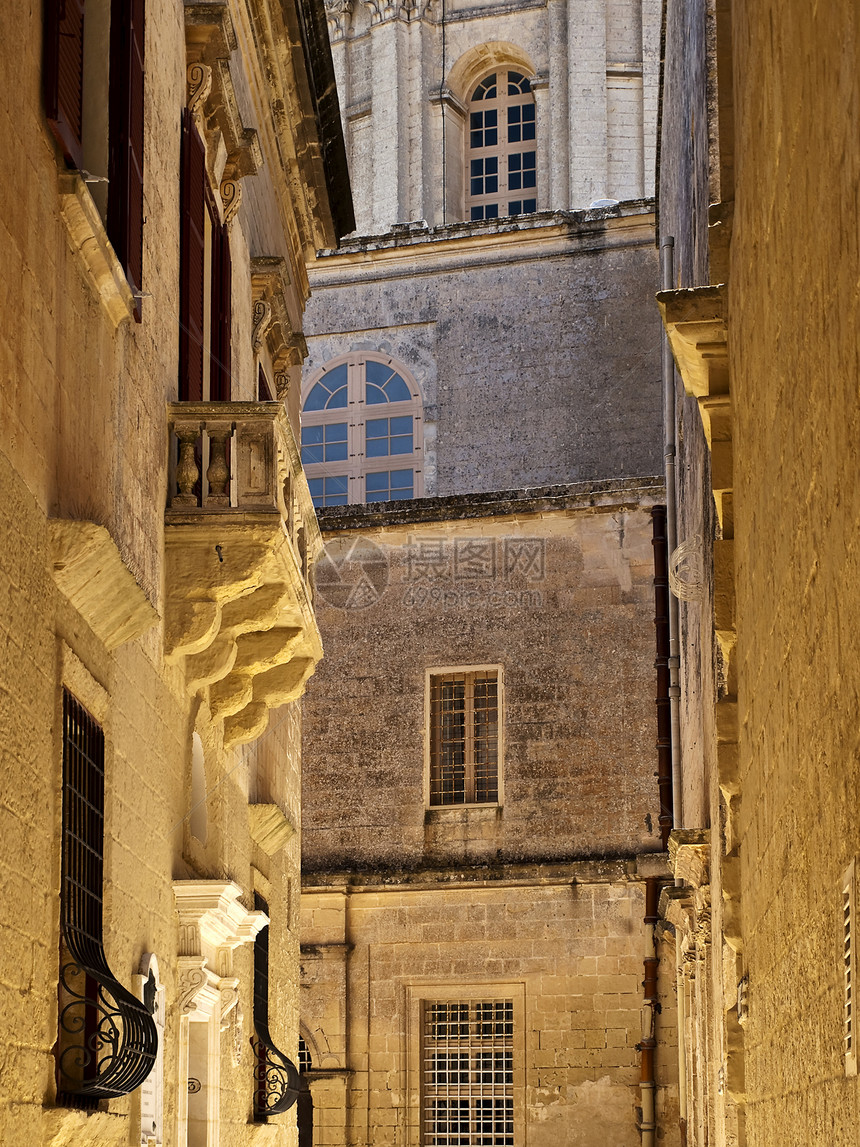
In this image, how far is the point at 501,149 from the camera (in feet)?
102

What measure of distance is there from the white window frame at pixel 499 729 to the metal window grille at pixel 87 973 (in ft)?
46.6

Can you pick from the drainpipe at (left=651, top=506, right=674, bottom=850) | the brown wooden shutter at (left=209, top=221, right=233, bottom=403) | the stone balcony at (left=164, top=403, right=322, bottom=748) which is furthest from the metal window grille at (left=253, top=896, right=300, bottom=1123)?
the drainpipe at (left=651, top=506, right=674, bottom=850)

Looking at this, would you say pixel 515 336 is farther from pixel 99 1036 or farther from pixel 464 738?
pixel 99 1036

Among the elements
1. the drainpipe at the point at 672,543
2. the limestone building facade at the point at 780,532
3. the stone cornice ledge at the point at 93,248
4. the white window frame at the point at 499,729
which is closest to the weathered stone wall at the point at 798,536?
the limestone building facade at the point at 780,532

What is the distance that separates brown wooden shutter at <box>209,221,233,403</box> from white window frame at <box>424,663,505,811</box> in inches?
411

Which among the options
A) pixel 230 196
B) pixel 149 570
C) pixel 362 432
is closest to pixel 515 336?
pixel 362 432

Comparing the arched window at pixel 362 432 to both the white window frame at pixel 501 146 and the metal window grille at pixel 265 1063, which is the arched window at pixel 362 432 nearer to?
the white window frame at pixel 501 146

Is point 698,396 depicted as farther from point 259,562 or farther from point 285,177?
point 285,177

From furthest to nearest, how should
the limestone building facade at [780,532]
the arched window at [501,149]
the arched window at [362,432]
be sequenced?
the arched window at [501,149] < the arched window at [362,432] < the limestone building facade at [780,532]

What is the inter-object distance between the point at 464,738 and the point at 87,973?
1509 centimetres

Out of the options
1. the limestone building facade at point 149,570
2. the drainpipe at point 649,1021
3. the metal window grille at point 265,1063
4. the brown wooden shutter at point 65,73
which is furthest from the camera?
the drainpipe at point 649,1021

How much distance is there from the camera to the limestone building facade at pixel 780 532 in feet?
14.9

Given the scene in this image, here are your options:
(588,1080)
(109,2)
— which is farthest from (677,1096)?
(109,2)

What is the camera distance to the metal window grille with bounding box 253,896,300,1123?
13.0m
